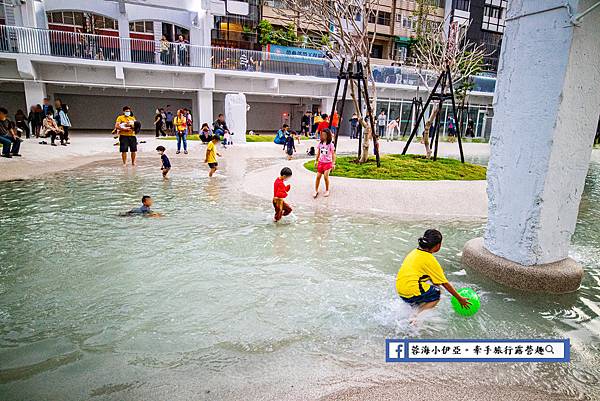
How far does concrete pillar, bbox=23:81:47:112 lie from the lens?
24.2 metres

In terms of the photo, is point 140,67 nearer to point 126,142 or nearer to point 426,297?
point 126,142

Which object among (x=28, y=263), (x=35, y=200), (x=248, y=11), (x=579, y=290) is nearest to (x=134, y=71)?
(x=248, y=11)

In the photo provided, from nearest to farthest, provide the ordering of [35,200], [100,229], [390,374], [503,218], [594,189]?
[390,374]
[503,218]
[100,229]
[35,200]
[594,189]

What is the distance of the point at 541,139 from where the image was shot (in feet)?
16.8

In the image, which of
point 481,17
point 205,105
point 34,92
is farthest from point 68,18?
point 481,17

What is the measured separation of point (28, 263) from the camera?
5.83m

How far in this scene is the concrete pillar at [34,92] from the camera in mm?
24156

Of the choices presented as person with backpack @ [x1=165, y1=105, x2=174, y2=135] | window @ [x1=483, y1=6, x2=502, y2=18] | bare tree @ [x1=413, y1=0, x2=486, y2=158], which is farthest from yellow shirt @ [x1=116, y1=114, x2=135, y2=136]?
window @ [x1=483, y1=6, x2=502, y2=18]

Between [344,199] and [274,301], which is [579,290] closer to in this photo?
[274,301]

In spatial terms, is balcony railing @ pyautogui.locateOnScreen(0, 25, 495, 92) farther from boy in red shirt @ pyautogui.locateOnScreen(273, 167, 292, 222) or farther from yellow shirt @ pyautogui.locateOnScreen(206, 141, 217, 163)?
boy in red shirt @ pyautogui.locateOnScreen(273, 167, 292, 222)

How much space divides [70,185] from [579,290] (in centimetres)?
1234

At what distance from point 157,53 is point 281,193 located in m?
22.5

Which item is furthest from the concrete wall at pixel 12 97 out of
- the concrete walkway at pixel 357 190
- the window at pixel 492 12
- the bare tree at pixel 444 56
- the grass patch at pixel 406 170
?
the window at pixel 492 12

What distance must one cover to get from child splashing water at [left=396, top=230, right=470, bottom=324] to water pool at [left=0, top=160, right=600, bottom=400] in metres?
0.37
